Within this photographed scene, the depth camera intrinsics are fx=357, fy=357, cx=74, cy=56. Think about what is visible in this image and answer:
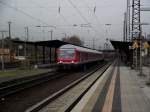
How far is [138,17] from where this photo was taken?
1763 inches

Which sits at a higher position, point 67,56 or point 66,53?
point 66,53

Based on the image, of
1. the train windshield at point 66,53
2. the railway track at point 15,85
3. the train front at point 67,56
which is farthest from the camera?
the train windshield at point 66,53

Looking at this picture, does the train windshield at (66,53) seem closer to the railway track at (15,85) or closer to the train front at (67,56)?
the train front at (67,56)

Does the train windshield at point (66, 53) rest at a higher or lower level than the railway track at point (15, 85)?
higher

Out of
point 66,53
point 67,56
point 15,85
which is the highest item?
point 66,53

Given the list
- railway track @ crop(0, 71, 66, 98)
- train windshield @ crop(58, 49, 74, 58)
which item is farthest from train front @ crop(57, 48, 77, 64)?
railway track @ crop(0, 71, 66, 98)

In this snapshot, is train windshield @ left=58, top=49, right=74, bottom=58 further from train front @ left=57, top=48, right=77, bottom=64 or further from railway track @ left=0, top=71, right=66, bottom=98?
railway track @ left=0, top=71, right=66, bottom=98

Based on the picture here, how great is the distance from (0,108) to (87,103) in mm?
3454

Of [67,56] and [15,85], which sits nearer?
[15,85]

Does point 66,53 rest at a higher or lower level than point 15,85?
higher

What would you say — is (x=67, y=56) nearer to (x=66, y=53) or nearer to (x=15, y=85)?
(x=66, y=53)

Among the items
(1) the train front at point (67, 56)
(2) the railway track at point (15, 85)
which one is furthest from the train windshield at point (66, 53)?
(2) the railway track at point (15, 85)

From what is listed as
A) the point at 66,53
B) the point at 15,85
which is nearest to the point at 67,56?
the point at 66,53

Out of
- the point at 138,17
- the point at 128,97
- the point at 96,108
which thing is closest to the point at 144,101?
the point at 128,97
